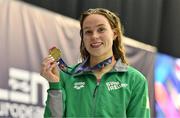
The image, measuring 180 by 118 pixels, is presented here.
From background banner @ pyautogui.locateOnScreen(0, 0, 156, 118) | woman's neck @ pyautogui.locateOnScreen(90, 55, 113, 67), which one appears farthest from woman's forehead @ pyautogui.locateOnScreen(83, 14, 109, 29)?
background banner @ pyautogui.locateOnScreen(0, 0, 156, 118)

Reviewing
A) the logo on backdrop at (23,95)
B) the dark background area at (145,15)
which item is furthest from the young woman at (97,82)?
the dark background area at (145,15)

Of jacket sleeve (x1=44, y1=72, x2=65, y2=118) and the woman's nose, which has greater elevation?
the woman's nose

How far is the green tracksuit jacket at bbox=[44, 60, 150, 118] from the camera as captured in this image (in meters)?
1.45

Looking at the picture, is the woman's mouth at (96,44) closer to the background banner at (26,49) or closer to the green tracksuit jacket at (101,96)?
the green tracksuit jacket at (101,96)

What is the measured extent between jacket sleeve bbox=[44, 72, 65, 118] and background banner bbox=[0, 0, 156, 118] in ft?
3.12

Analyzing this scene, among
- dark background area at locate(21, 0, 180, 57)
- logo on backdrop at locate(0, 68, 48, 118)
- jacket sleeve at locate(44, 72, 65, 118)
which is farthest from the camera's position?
dark background area at locate(21, 0, 180, 57)

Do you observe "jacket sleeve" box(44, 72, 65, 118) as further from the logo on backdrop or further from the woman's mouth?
the logo on backdrop

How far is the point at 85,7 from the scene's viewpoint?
10.6 ft

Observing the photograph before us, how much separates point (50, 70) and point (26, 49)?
1.11m

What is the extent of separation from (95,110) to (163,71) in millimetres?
2480

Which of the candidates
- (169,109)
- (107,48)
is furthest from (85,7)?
(107,48)

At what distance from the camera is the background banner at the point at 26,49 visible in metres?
2.41

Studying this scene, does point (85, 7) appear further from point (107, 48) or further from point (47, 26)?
point (107, 48)

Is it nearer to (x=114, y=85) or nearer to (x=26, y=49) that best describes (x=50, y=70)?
(x=114, y=85)
